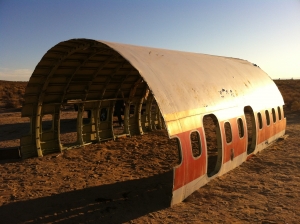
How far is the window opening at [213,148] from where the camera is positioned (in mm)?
8672

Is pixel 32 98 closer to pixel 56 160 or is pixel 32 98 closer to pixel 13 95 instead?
pixel 56 160

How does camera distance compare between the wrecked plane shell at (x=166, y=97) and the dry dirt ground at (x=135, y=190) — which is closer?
the dry dirt ground at (x=135, y=190)

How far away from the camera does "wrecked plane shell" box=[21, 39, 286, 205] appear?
7402mm

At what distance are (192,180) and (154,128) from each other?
1051 centimetres

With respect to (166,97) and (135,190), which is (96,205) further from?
(166,97)

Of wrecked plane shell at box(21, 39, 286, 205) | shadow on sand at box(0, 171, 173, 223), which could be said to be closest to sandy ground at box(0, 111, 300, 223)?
shadow on sand at box(0, 171, 173, 223)

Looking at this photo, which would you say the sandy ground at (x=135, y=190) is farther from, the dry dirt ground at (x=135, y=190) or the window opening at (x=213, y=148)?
the window opening at (x=213, y=148)

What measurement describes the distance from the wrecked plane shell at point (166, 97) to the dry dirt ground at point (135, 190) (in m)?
0.55

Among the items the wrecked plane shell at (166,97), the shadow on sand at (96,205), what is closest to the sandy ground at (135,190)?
the shadow on sand at (96,205)

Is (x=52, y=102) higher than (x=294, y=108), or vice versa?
(x=52, y=102)

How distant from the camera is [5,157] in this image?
12.0 meters

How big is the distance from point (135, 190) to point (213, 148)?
19.1ft

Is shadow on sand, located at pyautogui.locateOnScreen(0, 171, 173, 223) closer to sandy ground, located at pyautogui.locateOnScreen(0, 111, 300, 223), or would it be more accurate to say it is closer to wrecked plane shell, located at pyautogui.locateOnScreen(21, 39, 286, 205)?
sandy ground, located at pyautogui.locateOnScreen(0, 111, 300, 223)

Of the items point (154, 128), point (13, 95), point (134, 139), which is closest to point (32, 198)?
point (134, 139)
